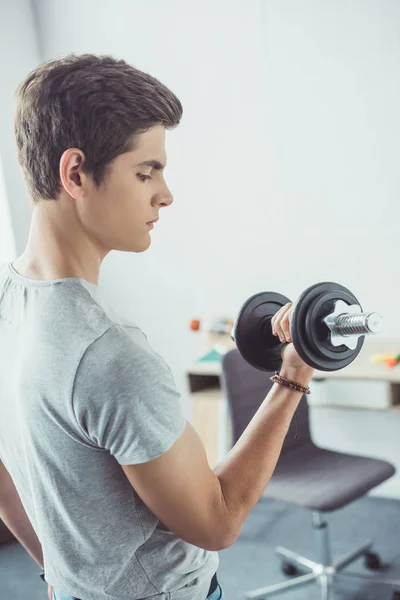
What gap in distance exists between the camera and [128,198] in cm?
82

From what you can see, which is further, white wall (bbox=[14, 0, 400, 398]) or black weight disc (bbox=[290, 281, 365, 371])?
white wall (bbox=[14, 0, 400, 398])

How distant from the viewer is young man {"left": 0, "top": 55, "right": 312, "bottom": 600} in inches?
29.1

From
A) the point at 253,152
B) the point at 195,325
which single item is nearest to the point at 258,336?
the point at 195,325

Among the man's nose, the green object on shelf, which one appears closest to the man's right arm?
the man's nose

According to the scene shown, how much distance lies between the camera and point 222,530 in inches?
32.2

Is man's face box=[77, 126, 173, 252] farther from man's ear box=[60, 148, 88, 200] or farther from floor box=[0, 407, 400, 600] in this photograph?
floor box=[0, 407, 400, 600]

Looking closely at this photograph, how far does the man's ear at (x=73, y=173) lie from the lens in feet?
2.57

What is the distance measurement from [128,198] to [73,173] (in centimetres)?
7

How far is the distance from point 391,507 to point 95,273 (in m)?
2.38

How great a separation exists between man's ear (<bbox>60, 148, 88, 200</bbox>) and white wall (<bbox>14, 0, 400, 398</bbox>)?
2141mm

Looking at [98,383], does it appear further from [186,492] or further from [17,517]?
[17,517]

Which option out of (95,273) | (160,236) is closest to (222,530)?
(95,273)

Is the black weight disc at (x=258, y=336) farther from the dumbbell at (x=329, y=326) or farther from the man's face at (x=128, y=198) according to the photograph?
the man's face at (x=128, y=198)

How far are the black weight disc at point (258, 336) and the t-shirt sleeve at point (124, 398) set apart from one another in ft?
1.42
